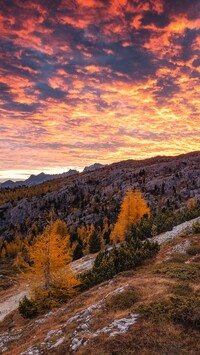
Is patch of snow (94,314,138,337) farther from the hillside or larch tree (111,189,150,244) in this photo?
larch tree (111,189,150,244)

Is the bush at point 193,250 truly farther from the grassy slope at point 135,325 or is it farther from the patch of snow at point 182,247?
the grassy slope at point 135,325

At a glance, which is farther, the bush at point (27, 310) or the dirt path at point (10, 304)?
the dirt path at point (10, 304)

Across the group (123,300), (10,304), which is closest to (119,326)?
(123,300)

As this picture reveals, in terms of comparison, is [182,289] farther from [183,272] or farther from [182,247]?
[182,247]

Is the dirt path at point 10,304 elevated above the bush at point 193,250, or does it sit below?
below

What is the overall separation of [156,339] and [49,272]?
71.8 ft

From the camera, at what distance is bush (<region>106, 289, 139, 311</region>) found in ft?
67.1

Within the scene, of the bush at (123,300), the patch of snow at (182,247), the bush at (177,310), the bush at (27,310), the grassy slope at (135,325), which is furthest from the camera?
the patch of snow at (182,247)

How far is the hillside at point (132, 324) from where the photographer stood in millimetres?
14594

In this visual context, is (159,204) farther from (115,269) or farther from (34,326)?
(34,326)

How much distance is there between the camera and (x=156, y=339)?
582 inches

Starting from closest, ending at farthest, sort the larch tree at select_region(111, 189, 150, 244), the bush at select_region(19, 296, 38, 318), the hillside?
the hillside, the bush at select_region(19, 296, 38, 318), the larch tree at select_region(111, 189, 150, 244)

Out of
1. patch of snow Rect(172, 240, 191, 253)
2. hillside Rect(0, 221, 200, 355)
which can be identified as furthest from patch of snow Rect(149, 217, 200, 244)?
hillside Rect(0, 221, 200, 355)

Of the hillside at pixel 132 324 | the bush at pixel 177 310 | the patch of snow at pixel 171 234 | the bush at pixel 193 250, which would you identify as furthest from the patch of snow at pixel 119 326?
the patch of snow at pixel 171 234
